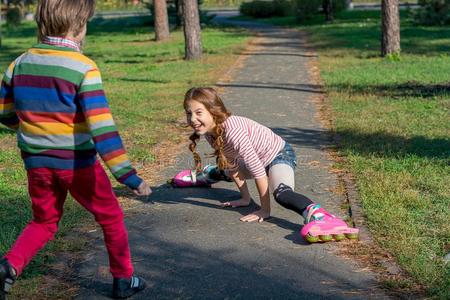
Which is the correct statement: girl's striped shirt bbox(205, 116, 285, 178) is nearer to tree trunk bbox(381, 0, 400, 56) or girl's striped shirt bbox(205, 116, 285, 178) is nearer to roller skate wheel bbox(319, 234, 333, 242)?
roller skate wheel bbox(319, 234, 333, 242)

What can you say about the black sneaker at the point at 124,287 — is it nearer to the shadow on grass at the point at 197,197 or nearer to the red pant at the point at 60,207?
the red pant at the point at 60,207

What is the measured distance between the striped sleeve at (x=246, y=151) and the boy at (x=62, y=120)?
63.8 inches

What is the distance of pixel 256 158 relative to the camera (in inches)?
223

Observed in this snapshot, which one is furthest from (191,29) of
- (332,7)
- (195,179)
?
(332,7)

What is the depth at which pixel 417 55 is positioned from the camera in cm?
1955

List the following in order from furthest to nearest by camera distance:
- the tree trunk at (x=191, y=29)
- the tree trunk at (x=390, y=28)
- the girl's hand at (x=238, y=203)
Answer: the tree trunk at (x=191, y=29) → the tree trunk at (x=390, y=28) → the girl's hand at (x=238, y=203)

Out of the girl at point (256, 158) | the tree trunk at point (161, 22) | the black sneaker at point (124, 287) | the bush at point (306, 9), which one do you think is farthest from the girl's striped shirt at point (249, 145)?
the bush at point (306, 9)

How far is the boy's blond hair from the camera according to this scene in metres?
3.95

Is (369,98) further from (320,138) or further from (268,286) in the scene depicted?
(268,286)

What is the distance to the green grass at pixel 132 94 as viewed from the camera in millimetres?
5594

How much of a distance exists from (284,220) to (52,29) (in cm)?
255

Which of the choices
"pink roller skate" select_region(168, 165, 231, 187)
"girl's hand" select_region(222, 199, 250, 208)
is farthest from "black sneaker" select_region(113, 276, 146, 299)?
"pink roller skate" select_region(168, 165, 231, 187)

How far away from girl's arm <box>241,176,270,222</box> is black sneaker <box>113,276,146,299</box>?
155cm

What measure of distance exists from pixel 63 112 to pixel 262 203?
219 cm
